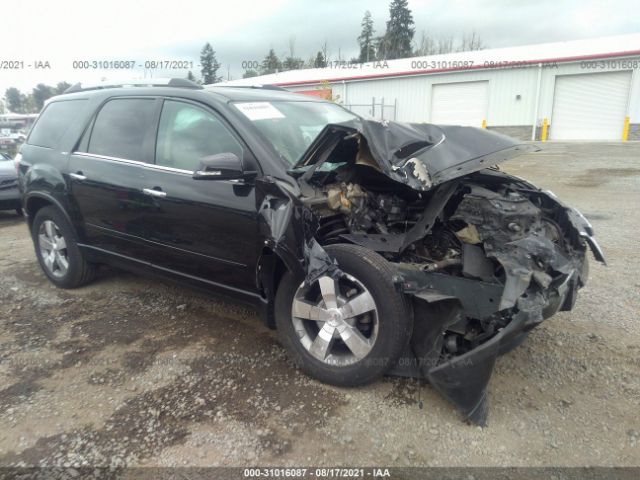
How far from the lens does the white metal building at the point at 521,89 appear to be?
2141 centimetres

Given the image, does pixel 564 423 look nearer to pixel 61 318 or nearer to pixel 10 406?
pixel 10 406

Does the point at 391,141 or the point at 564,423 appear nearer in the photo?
the point at 564,423

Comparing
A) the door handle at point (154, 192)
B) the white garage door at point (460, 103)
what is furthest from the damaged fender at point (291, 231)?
the white garage door at point (460, 103)

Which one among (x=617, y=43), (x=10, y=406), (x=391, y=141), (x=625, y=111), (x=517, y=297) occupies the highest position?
(x=617, y=43)

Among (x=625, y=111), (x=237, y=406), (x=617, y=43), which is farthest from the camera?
(x=617, y=43)

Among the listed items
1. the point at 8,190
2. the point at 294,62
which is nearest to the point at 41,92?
the point at 294,62

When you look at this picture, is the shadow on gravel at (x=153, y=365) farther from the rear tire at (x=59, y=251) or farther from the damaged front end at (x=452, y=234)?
the damaged front end at (x=452, y=234)

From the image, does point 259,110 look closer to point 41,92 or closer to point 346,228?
point 346,228

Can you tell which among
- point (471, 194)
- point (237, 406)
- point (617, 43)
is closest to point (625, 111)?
point (617, 43)

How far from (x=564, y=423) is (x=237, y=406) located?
71.3 inches

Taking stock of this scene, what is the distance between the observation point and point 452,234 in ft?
9.62

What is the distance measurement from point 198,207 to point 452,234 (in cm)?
169

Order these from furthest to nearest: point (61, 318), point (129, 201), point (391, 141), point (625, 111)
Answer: point (625, 111), point (61, 318), point (129, 201), point (391, 141)

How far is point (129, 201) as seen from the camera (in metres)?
3.55
